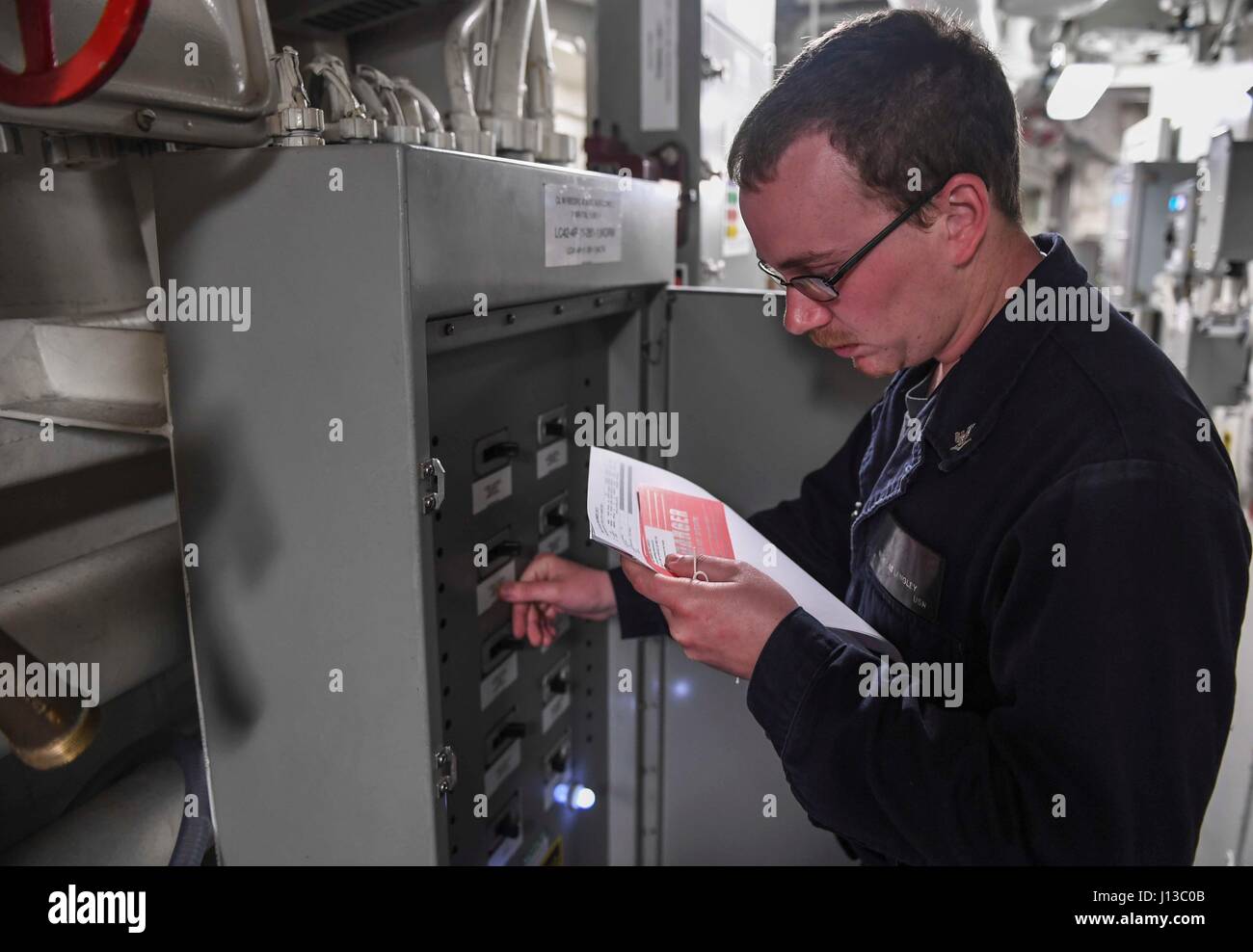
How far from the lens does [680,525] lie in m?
1.19

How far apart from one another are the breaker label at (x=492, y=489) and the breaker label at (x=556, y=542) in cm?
20

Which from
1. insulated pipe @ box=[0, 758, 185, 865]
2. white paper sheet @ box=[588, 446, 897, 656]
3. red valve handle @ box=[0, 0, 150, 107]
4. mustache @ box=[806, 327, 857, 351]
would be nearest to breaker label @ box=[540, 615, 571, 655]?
white paper sheet @ box=[588, 446, 897, 656]

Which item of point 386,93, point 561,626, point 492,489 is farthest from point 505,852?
point 386,93

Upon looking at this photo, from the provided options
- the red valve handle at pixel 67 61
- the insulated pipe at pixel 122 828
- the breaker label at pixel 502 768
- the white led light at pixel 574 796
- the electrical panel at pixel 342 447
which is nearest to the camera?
the red valve handle at pixel 67 61

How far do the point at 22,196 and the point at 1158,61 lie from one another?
261 inches

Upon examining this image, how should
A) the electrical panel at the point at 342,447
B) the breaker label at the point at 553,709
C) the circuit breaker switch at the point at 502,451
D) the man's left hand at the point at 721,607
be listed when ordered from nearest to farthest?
the electrical panel at the point at 342,447
the man's left hand at the point at 721,607
the circuit breaker switch at the point at 502,451
the breaker label at the point at 553,709

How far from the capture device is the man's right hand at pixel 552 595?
Result: 145cm

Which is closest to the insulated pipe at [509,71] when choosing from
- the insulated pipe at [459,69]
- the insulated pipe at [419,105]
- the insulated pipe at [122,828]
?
the insulated pipe at [459,69]

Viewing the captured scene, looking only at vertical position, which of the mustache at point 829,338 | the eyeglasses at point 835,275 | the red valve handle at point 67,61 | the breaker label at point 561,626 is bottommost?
the breaker label at point 561,626

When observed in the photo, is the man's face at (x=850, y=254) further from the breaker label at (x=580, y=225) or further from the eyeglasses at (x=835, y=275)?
the breaker label at (x=580, y=225)

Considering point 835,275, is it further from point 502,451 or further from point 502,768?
point 502,768

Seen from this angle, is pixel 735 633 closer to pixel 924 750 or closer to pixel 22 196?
pixel 924 750

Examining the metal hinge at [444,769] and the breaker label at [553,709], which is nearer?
the metal hinge at [444,769]

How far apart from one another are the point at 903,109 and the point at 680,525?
56cm
